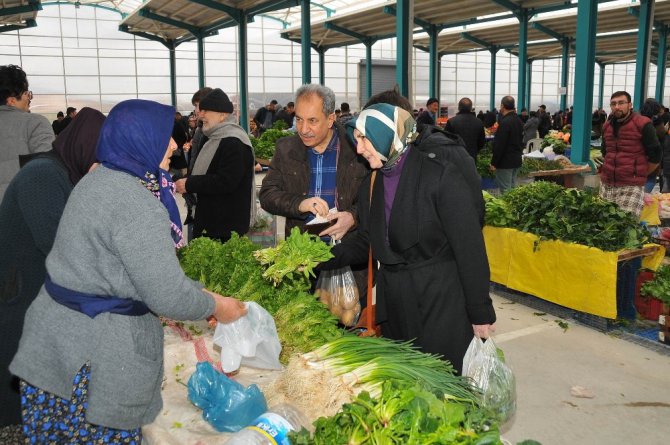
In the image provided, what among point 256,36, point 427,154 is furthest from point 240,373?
point 256,36

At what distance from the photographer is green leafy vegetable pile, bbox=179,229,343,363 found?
248 centimetres

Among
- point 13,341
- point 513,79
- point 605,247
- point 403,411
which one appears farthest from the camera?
point 513,79

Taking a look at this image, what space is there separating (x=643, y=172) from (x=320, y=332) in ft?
18.0

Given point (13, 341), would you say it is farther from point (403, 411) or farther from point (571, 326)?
point (571, 326)

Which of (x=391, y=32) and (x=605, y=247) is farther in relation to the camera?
(x=391, y=32)

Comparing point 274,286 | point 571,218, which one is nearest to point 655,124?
point 571,218

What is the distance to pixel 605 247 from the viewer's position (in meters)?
4.79

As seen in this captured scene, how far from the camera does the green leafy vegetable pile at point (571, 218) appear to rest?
4.85 metres

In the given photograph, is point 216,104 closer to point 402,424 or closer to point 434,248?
point 434,248

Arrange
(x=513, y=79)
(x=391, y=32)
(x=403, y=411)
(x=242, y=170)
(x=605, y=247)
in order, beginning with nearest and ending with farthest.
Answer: (x=403, y=411)
(x=242, y=170)
(x=605, y=247)
(x=391, y=32)
(x=513, y=79)

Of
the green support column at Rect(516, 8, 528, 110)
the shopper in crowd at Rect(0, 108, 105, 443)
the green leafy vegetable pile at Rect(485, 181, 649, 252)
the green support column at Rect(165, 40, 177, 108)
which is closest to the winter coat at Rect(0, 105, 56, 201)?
the shopper in crowd at Rect(0, 108, 105, 443)

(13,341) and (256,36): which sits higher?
(256,36)

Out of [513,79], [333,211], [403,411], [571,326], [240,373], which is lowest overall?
[571,326]

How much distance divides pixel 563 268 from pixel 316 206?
3039 millimetres
